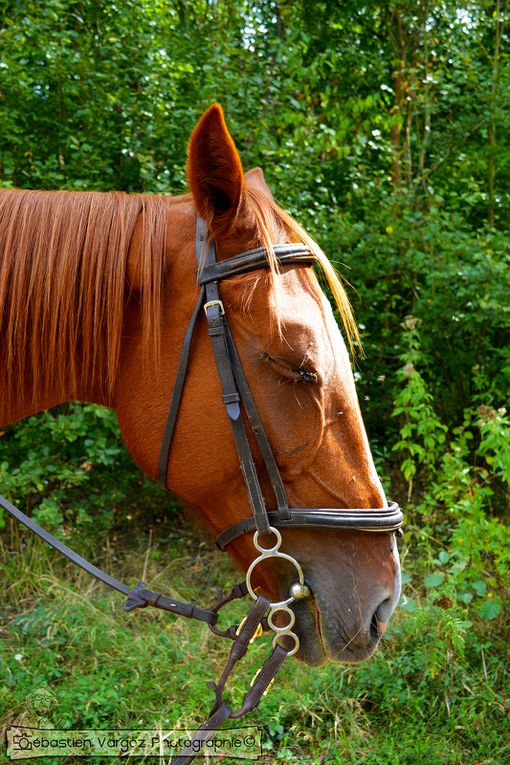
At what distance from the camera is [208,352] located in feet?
5.53

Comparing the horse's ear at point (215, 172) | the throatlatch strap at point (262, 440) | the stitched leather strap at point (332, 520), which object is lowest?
the stitched leather strap at point (332, 520)

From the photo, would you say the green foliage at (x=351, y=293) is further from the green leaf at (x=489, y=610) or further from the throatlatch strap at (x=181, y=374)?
the throatlatch strap at (x=181, y=374)

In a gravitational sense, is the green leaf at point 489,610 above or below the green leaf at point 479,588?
below

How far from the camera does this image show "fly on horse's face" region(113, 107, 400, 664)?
1.62 m

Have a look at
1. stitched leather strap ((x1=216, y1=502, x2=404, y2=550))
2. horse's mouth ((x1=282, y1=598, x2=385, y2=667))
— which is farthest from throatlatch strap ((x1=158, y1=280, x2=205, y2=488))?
horse's mouth ((x1=282, y1=598, x2=385, y2=667))

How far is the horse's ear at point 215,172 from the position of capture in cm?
159

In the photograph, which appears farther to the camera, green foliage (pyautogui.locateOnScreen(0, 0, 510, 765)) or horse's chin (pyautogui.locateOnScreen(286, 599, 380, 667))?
green foliage (pyautogui.locateOnScreen(0, 0, 510, 765))

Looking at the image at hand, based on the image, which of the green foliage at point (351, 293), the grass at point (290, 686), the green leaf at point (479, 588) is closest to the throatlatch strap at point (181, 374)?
the green foliage at point (351, 293)

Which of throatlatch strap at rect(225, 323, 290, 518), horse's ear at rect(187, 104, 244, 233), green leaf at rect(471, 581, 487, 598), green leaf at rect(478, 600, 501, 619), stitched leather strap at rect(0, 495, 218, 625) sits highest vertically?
horse's ear at rect(187, 104, 244, 233)

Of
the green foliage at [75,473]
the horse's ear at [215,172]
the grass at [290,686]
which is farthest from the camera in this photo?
the green foliage at [75,473]

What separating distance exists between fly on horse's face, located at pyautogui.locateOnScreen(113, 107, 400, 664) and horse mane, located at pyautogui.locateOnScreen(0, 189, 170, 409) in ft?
0.18

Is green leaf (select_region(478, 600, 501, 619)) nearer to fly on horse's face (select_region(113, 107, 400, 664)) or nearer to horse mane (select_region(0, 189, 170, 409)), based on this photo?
fly on horse's face (select_region(113, 107, 400, 664))

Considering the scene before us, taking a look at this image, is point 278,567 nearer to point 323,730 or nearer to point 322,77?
point 323,730

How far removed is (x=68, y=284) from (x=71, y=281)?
0.01 m
